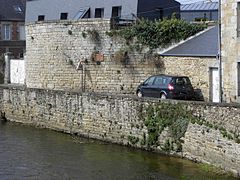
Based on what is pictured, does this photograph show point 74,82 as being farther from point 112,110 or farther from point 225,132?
point 225,132

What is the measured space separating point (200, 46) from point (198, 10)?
13.7 m

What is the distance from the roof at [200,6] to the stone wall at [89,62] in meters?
10.8

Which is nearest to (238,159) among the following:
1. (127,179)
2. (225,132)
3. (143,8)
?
(225,132)

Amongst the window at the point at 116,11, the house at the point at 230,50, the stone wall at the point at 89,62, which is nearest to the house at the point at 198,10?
the window at the point at 116,11

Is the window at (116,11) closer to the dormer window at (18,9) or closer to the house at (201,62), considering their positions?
the house at (201,62)

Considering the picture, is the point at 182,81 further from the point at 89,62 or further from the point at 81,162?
the point at 89,62

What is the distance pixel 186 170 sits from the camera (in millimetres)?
15781

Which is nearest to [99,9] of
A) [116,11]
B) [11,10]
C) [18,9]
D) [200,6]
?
[116,11]

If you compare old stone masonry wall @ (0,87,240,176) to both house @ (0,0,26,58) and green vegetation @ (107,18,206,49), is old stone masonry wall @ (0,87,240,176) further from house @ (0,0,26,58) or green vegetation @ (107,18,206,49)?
house @ (0,0,26,58)

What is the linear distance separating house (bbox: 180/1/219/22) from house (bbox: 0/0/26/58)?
57.6 ft

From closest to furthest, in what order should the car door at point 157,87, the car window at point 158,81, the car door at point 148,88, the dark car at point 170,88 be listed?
the dark car at point 170,88 → the car door at point 157,87 → the car window at point 158,81 → the car door at point 148,88

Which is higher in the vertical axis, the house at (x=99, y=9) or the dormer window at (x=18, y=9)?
the dormer window at (x=18, y=9)

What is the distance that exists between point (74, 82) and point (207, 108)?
12314mm

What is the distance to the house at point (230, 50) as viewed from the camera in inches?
750
